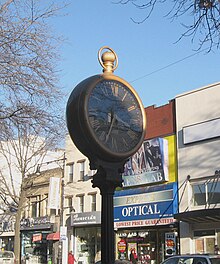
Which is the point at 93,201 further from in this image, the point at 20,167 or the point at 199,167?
the point at 199,167

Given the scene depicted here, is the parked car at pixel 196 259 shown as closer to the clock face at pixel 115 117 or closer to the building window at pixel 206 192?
the clock face at pixel 115 117

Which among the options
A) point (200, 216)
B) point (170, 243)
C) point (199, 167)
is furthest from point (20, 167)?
point (200, 216)

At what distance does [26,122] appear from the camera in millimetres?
12117

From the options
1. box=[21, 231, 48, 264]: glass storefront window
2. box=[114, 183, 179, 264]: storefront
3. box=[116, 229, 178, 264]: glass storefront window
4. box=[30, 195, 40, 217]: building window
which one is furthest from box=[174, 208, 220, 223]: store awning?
box=[30, 195, 40, 217]: building window

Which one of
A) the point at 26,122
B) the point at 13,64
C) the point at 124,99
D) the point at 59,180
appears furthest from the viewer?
the point at 59,180

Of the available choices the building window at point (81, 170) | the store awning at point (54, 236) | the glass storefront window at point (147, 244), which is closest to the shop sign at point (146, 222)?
the glass storefront window at point (147, 244)

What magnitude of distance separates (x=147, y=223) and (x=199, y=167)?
4.49 meters

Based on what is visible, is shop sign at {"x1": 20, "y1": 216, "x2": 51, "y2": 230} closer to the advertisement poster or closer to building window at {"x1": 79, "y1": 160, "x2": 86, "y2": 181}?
building window at {"x1": 79, "y1": 160, "x2": 86, "y2": 181}

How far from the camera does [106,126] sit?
14.5ft

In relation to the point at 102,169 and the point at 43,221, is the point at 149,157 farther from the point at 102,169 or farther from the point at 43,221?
the point at 102,169

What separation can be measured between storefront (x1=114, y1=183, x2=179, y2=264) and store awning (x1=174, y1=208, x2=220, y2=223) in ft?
5.84

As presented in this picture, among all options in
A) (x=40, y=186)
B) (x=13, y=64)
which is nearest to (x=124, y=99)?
(x=13, y=64)

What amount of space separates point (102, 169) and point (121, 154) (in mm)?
215

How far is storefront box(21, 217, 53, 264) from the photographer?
118 ft
